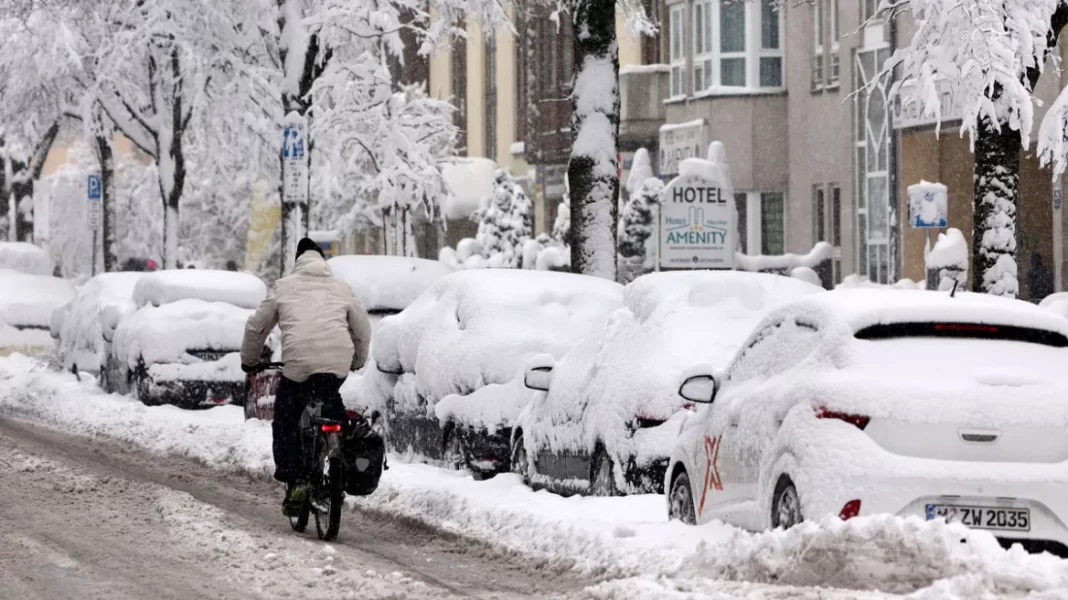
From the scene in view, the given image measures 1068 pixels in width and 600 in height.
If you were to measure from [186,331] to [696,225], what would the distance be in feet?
19.1

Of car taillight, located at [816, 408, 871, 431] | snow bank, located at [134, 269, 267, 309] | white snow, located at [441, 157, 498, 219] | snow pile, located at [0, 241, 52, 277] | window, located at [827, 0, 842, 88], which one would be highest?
window, located at [827, 0, 842, 88]

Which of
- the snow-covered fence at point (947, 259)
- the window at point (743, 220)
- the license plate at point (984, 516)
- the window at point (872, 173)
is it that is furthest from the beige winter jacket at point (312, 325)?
the window at point (743, 220)

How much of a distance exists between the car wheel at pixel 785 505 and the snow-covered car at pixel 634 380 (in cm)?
294

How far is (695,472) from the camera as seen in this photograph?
1098cm

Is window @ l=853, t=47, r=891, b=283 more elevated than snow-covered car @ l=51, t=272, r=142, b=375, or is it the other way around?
window @ l=853, t=47, r=891, b=283

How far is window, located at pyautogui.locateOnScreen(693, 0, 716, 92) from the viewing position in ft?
A: 141

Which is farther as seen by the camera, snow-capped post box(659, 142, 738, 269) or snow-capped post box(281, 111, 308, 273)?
snow-capped post box(281, 111, 308, 273)

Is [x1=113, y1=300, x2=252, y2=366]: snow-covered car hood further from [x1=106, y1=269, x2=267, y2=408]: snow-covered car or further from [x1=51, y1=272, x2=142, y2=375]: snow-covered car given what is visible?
[x1=51, y1=272, x2=142, y2=375]: snow-covered car

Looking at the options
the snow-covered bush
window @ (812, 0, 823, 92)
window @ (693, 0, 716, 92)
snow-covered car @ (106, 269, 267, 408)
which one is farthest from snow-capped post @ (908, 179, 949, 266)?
the snow-covered bush

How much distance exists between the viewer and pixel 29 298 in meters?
31.3

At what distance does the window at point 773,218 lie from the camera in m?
44.0

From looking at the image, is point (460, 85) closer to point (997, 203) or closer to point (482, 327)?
point (997, 203)

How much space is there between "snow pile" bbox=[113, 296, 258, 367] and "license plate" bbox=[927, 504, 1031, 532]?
14747mm

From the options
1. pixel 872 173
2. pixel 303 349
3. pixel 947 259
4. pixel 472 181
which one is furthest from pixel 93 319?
pixel 472 181
